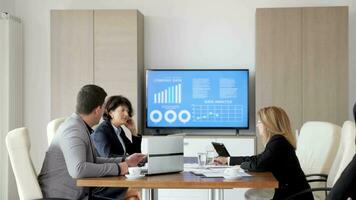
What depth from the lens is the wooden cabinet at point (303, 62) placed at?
603 centimetres

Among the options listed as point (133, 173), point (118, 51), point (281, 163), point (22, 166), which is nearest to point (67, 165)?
point (22, 166)

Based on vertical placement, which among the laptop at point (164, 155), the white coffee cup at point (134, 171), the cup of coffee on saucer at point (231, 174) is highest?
the laptop at point (164, 155)

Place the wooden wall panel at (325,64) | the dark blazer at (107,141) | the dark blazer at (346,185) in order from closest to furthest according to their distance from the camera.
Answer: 1. the dark blazer at (346,185)
2. the dark blazer at (107,141)
3. the wooden wall panel at (325,64)

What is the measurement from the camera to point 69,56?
6312mm

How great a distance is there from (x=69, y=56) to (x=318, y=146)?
3095 millimetres

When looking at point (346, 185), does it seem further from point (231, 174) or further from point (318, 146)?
point (318, 146)

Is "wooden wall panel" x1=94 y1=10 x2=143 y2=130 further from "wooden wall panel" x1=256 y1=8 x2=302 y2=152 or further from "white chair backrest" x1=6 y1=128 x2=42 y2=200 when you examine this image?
"white chair backrest" x1=6 y1=128 x2=42 y2=200

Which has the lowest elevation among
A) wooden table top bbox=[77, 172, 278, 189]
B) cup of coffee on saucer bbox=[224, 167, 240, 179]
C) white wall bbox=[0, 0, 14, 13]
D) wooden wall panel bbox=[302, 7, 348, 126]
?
wooden table top bbox=[77, 172, 278, 189]

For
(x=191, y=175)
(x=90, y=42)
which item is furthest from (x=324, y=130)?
(x=90, y=42)

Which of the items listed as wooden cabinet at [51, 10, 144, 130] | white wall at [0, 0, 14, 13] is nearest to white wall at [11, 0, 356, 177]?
white wall at [0, 0, 14, 13]

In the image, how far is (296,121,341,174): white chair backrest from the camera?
4.50m

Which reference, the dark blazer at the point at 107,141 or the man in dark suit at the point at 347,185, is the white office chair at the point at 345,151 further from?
the dark blazer at the point at 107,141

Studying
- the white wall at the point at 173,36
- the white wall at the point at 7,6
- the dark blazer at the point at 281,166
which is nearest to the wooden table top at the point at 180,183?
the dark blazer at the point at 281,166

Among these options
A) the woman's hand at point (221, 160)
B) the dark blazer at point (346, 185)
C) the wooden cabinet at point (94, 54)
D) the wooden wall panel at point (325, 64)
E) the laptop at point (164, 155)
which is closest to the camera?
the dark blazer at point (346, 185)
